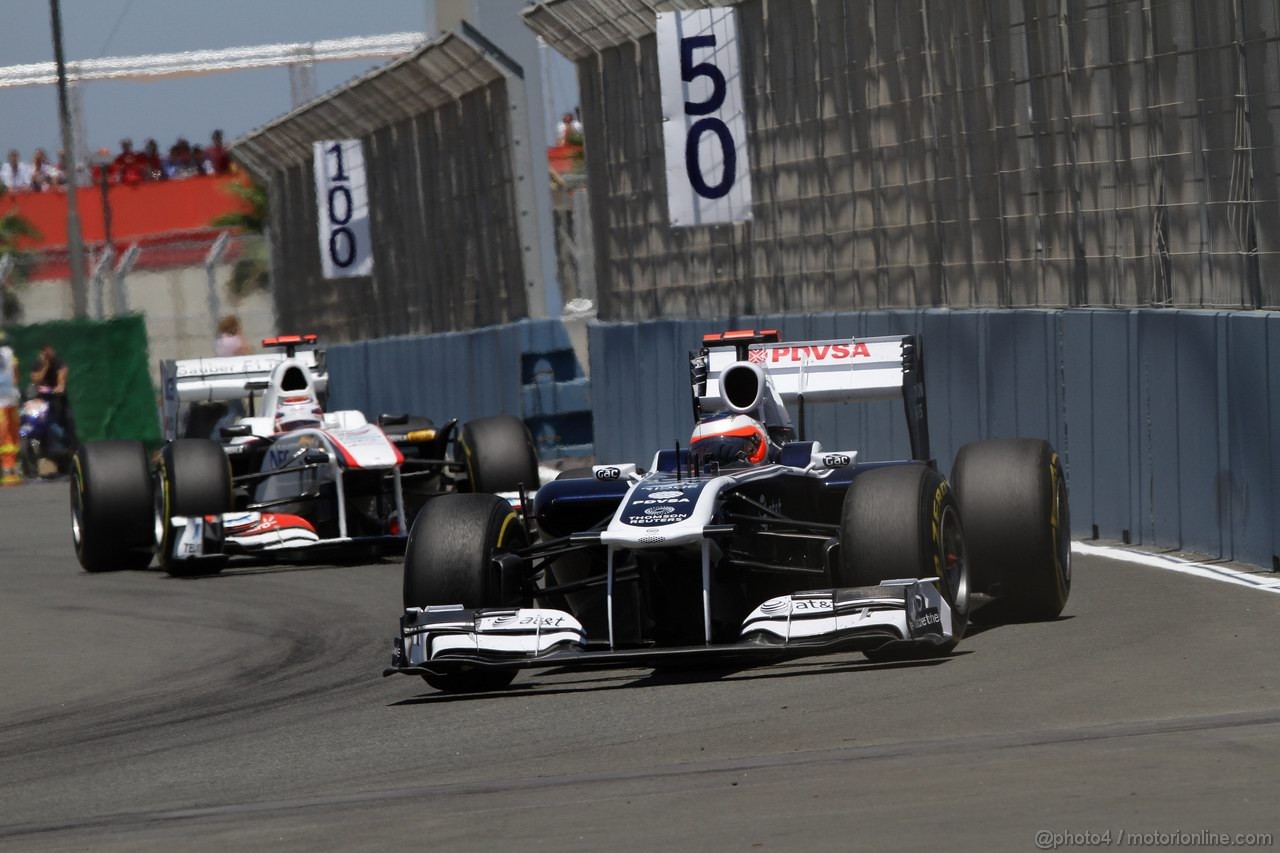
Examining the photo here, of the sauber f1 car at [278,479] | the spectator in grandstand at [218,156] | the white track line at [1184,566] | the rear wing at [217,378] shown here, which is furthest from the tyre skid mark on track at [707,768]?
the spectator in grandstand at [218,156]

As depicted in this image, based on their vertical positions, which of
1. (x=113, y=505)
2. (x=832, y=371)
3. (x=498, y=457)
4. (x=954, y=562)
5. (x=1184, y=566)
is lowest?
(x=1184, y=566)

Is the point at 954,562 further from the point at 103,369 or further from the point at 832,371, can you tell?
the point at 103,369

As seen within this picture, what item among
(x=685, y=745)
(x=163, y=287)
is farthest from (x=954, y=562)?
(x=163, y=287)

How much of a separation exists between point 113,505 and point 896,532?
7909mm

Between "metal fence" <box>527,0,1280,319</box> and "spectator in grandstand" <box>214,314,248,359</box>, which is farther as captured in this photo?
"spectator in grandstand" <box>214,314,248,359</box>

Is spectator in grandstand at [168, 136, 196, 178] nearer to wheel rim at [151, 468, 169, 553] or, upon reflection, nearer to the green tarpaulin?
the green tarpaulin

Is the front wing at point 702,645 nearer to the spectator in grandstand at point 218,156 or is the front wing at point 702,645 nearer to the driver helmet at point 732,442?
the driver helmet at point 732,442

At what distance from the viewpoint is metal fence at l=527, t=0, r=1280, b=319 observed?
11617 millimetres

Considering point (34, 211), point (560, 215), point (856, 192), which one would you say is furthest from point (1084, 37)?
point (34, 211)

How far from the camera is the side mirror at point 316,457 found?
1431cm

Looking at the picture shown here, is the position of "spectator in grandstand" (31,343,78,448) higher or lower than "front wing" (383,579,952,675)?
higher

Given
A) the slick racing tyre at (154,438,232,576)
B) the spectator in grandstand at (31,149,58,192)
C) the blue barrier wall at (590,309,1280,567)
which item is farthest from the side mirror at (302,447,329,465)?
the spectator in grandstand at (31,149,58,192)

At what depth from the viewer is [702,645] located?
8906 mm

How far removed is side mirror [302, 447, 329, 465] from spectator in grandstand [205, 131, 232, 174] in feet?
116
